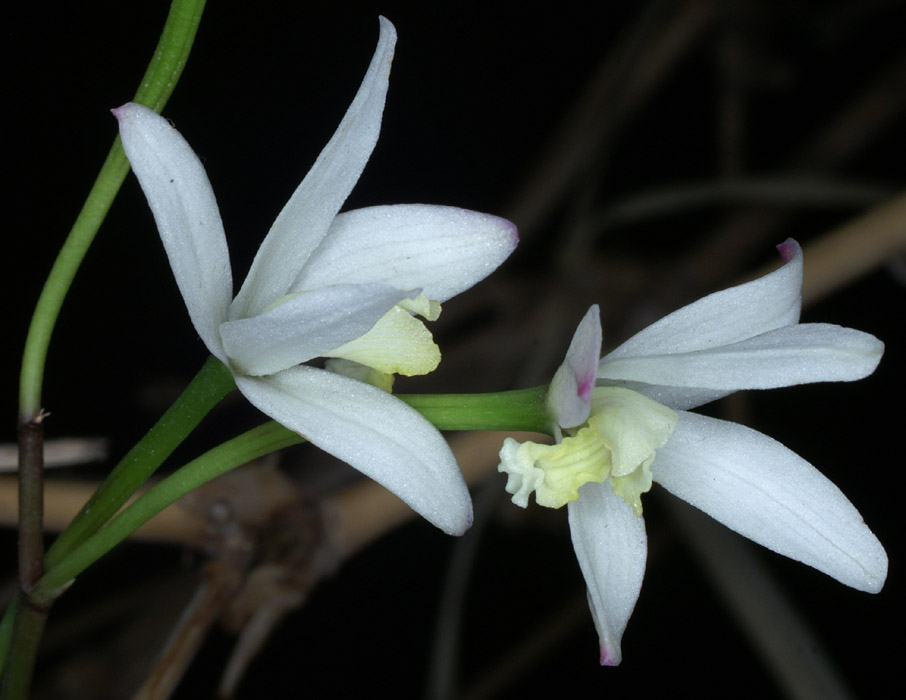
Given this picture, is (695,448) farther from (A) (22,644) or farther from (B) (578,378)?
(A) (22,644)

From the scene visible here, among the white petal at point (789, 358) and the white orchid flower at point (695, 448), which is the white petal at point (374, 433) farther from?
the white petal at point (789, 358)

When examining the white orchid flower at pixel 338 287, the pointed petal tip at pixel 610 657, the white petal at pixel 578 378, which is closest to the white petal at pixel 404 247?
the white orchid flower at pixel 338 287

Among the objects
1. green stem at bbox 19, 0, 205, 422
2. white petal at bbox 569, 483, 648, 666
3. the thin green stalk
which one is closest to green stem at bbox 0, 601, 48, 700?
the thin green stalk

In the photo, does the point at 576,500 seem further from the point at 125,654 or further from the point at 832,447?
the point at 832,447

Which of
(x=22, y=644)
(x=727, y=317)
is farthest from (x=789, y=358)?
(x=22, y=644)

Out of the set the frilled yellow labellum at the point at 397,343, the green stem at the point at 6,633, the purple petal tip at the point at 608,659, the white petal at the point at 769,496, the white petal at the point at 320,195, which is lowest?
the purple petal tip at the point at 608,659

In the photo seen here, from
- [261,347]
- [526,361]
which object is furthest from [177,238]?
[526,361]
